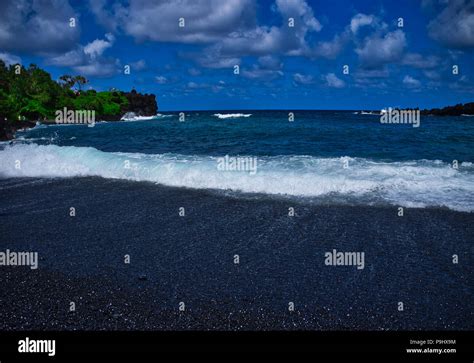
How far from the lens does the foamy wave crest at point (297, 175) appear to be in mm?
9953

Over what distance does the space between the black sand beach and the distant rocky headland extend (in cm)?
5451

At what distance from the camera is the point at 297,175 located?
39.1ft

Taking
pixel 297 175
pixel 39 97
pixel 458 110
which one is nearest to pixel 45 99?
pixel 39 97

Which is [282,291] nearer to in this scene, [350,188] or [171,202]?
A: [171,202]

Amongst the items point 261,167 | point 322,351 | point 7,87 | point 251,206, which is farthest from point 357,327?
point 7,87

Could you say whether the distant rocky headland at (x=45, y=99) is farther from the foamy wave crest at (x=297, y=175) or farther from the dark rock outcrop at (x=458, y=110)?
the dark rock outcrop at (x=458, y=110)

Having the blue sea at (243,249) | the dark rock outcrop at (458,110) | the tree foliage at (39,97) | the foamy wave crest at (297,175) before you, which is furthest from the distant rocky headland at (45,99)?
the dark rock outcrop at (458,110)

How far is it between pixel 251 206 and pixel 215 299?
474 centimetres

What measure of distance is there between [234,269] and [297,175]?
6965 millimetres

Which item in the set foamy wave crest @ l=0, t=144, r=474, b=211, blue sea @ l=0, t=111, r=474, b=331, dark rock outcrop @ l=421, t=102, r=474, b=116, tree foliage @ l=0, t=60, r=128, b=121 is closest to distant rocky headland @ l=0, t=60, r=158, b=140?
tree foliage @ l=0, t=60, r=128, b=121

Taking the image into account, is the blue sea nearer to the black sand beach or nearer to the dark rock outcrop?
the black sand beach

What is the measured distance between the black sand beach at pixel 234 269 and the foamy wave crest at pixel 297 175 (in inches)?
52.7

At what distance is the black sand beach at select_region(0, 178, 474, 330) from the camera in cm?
421

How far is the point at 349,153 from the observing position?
19.1 meters
